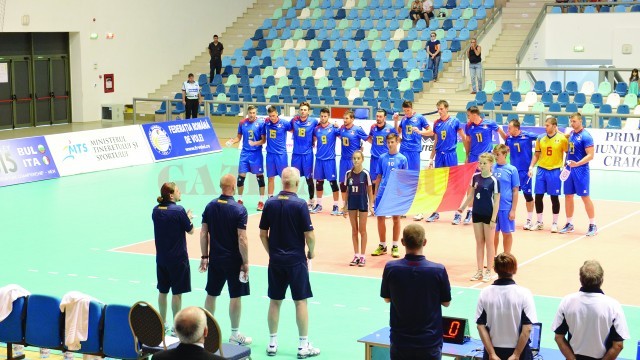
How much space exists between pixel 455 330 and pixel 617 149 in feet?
54.7

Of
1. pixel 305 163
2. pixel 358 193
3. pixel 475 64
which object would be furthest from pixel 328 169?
pixel 475 64

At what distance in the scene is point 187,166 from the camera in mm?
25250

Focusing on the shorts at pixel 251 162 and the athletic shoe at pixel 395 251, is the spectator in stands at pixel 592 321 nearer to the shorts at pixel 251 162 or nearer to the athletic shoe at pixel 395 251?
the athletic shoe at pixel 395 251

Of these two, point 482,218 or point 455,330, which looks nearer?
point 455,330

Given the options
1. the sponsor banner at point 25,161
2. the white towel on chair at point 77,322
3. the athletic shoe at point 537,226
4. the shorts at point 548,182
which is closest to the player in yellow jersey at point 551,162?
the shorts at point 548,182

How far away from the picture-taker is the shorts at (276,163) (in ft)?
63.9

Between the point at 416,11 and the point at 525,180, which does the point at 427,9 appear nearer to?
the point at 416,11

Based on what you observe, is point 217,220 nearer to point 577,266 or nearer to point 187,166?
point 577,266

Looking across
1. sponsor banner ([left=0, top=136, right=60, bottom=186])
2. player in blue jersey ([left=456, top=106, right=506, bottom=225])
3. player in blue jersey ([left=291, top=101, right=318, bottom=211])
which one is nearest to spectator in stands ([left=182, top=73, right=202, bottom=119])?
sponsor banner ([left=0, top=136, right=60, bottom=186])

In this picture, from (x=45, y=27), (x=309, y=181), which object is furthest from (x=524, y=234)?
(x=45, y=27)

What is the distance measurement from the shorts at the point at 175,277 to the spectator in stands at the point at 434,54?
22.0 meters

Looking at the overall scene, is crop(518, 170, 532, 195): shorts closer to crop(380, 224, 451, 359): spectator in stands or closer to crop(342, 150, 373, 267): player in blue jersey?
crop(342, 150, 373, 267): player in blue jersey

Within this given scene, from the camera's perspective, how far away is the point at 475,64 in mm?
30438

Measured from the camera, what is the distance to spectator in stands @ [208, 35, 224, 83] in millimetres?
35531
